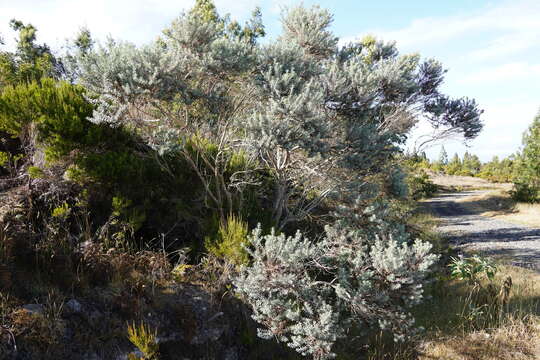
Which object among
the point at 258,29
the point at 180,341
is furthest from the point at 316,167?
the point at 258,29

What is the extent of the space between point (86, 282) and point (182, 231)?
1.76 meters

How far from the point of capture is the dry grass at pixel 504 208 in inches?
694

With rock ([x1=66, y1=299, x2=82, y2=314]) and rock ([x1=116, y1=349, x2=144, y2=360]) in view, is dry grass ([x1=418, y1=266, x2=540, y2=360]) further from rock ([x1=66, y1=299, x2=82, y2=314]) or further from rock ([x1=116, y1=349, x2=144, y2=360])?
rock ([x1=66, y1=299, x2=82, y2=314])

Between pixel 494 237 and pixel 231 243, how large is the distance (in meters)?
12.5

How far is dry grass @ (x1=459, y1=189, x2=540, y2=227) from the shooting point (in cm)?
1764

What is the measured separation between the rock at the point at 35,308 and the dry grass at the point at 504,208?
19247mm

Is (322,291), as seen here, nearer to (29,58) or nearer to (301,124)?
(301,124)

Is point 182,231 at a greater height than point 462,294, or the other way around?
point 182,231

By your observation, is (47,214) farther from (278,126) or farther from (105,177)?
(278,126)

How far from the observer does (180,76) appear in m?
4.09

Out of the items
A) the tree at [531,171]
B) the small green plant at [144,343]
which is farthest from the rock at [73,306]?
the tree at [531,171]

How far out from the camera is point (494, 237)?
42.7 feet

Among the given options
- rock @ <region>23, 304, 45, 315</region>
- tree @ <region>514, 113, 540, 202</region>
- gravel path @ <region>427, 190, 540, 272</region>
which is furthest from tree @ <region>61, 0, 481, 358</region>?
tree @ <region>514, 113, 540, 202</region>

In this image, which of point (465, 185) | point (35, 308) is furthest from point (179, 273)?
point (465, 185)
